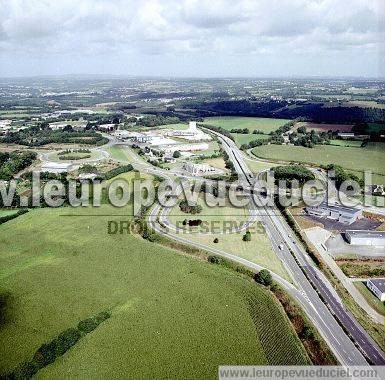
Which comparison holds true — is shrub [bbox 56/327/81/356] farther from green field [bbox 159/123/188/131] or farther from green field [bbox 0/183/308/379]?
green field [bbox 159/123/188/131]

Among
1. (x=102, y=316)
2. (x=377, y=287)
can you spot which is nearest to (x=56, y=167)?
(x=102, y=316)

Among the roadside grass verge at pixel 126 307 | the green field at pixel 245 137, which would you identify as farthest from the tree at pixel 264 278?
the green field at pixel 245 137

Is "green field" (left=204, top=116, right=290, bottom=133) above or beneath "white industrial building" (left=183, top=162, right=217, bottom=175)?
above

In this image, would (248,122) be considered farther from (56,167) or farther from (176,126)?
(56,167)

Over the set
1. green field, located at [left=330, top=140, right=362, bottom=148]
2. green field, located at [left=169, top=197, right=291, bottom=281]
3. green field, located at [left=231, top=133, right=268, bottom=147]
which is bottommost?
green field, located at [left=169, top=197, right=291, bottom=281]

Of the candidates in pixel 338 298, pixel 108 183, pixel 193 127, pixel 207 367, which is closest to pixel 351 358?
pixel 338 298

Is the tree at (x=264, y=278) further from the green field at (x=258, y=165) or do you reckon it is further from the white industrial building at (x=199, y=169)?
the green field at (x=258, y=165)

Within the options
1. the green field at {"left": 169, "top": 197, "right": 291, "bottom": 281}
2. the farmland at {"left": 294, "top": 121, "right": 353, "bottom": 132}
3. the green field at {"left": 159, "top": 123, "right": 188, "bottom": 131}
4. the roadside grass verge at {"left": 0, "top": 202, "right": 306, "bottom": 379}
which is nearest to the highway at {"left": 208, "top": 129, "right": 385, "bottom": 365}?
the green field at {"left": 169, "top": 197, "right": 291, "bottom": 281}

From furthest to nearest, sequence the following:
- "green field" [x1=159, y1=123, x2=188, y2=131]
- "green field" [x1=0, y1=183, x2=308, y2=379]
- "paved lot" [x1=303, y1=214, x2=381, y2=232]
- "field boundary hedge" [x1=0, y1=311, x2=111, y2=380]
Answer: "green field" [x1=159, y1=123, x2=188, y2=131] < "paved lot" [x1=303, y1=214, x2=381, y2=232] < "green field" [x1=0, y1=183, x2=308, y2=379] < "field boundary hedge" [x1=0, y1=311, x2=111, y2=380]
